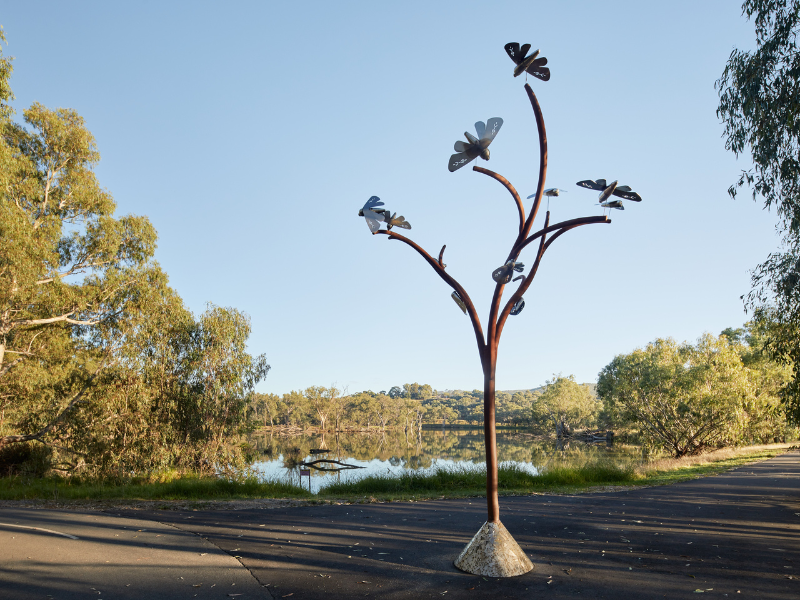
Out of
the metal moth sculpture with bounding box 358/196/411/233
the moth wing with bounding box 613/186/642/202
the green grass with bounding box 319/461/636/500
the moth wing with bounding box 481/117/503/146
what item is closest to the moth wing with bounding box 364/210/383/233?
the metal moth sculpture with bounding box 358/196/411/233

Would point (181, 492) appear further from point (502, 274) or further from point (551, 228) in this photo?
point (551, 228)

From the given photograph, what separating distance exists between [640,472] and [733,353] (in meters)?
12.0

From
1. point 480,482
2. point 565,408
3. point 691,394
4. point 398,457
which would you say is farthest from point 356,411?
point 480,482

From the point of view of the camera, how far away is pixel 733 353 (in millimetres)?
22859

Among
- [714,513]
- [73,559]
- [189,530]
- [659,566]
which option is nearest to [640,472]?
[714,513]

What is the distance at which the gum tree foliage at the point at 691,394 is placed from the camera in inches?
877

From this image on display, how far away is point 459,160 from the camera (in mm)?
5309

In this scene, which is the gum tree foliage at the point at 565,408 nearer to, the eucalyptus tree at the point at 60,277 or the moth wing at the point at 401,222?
the eucalyptus tree at the point at 60,277

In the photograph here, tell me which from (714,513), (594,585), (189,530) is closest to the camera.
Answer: (594,585)

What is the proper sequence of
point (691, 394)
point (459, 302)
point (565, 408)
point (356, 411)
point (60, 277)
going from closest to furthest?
point (459, 302) < point (60, 277) < point (691, 394) < point (565, 408) < point (356, 411)

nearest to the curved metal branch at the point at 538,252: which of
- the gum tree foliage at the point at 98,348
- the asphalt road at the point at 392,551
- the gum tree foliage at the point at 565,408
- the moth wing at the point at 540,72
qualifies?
the moth wing at the point at 540,72

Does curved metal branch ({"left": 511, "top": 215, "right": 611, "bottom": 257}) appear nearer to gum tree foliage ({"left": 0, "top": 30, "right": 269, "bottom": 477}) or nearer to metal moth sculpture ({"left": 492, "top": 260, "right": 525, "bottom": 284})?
metal moth sculpture ({"left": 492, "top": 260, "right": 525, "bottom": 284})

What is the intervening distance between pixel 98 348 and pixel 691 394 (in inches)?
1013

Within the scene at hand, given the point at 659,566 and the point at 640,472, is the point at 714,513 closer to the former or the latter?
the point at 659,566
